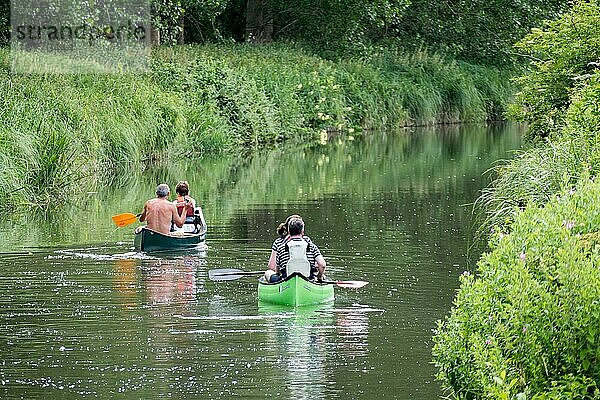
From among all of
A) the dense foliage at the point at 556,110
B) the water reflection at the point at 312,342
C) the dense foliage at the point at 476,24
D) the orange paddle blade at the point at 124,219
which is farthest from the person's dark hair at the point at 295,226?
the dense foliage at the point at 476,24

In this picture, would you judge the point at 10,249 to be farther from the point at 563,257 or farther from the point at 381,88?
the point at 381,88

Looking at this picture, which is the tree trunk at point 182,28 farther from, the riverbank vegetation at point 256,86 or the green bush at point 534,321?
the green bush at point 534,321

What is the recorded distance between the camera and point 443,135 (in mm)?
43688

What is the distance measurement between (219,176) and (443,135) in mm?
16176

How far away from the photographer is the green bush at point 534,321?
7016mm

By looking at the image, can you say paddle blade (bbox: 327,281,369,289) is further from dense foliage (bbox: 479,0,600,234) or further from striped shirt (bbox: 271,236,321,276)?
dense foliage (bbox: 479,0,600,234)

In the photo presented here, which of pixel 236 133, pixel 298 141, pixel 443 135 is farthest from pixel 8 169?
pixel 443 135

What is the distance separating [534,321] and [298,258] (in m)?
6.94

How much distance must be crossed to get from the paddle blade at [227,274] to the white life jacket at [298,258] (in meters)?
1.30

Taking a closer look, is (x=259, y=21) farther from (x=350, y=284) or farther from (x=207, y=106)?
(x=350, y=284)

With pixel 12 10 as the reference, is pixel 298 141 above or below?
below

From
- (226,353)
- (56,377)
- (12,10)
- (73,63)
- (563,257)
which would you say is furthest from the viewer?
(12,10)

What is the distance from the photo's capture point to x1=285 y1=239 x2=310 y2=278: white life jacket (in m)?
13.9

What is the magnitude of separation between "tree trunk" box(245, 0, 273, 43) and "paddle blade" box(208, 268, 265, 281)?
98.6ft
